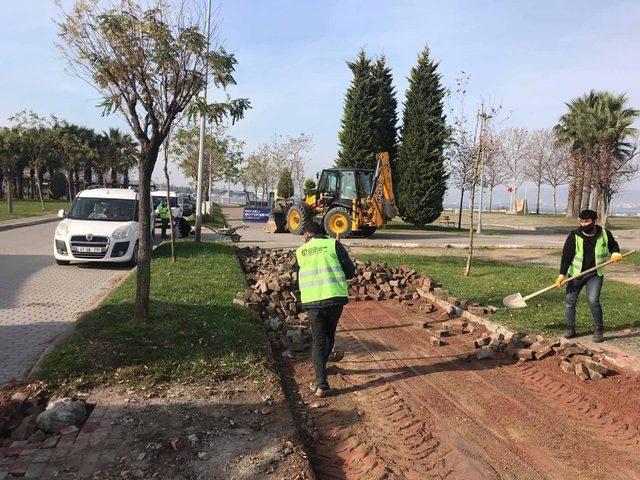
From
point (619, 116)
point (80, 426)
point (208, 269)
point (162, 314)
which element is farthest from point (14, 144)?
point (619, 116)

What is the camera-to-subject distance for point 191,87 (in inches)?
248

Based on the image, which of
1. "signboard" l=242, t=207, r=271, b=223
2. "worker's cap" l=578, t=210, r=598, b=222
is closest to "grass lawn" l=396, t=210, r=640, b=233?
"signboard" l=242, t=207, r=271, b=223

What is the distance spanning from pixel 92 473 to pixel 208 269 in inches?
319

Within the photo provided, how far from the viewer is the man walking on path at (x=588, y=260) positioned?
6.81 meters

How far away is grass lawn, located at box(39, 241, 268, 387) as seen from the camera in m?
5.20

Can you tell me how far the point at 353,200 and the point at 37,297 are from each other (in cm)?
1360

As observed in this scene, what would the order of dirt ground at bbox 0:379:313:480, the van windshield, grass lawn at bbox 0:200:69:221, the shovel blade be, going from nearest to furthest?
1. dirt ground at bbox 0:379:313:480
2. the shovel blade
3. the van windshield
4. grass lawn at bbox 0:200:69:221

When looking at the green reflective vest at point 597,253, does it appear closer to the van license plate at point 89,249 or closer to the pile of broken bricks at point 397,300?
the pile of broken bricks at point 397,300

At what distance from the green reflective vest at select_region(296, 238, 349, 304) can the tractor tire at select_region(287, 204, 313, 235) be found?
54.2 ft

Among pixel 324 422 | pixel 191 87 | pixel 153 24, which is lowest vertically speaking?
pixel 324 422

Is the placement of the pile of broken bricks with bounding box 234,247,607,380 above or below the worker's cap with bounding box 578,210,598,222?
below

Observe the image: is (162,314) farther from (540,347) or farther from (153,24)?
(540,347)

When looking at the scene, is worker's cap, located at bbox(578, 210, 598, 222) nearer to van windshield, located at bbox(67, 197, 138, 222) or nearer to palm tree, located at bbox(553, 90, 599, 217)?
van windshield, located at bbox(67, 197, 138, 222)

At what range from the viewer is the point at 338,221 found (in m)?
20.9
